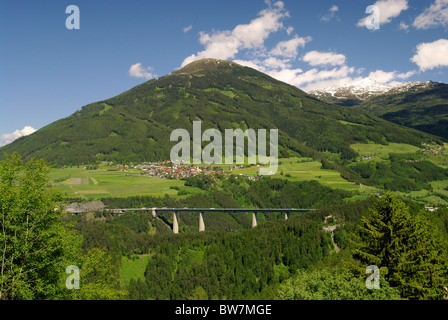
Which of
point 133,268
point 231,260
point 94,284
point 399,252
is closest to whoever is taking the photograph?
point 94,284

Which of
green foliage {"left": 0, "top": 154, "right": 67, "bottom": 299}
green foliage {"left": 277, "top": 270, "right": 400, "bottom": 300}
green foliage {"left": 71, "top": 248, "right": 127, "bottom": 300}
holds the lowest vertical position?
green foliage {"left": 277, "top": 270, "right": 400, "bottom": 300}

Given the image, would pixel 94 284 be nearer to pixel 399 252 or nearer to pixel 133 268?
pixel 399 252

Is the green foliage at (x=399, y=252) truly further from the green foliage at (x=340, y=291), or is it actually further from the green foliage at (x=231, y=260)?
the green foliage at (x=231, y=260)

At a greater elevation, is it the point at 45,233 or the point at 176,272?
the point at 45,233

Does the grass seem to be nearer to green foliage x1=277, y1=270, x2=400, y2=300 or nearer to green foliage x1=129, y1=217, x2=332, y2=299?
green foliage x1=129, y1=217, x2=332, y2=299

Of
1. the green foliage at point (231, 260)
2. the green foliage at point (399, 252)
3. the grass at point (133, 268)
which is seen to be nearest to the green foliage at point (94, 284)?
the green foliage at point (399, 252)

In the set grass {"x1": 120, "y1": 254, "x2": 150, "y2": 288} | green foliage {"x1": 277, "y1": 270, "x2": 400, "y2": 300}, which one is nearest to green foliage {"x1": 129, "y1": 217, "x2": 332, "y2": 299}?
grass {"x1": 120, "y1": 254, "x2": 150, "y2": 288}

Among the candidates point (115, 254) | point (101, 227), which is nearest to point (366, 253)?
point (115, 254)

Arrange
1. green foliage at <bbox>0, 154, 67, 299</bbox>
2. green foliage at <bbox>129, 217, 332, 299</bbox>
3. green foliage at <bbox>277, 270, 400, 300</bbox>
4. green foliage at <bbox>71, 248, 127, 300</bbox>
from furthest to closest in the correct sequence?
1. green foliage at <bbox>129, 217, 332, 299</bbox>
2. green foliage at <bbox>277, 270, 400, 300</bbox>
3. green foliage at <bbox>71, 248, 127, 300</bbox>
4. green foliage at <bbox>0, 154, 67, 299</bbox>

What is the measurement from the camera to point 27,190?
2184cm

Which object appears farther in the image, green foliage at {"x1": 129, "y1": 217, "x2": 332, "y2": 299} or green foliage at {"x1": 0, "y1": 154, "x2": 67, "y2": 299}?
green foliage at {"x1": 129, "y1": 217, "x2": 332, "y2": 299}

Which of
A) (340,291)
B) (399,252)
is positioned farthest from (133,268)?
(340,291)
